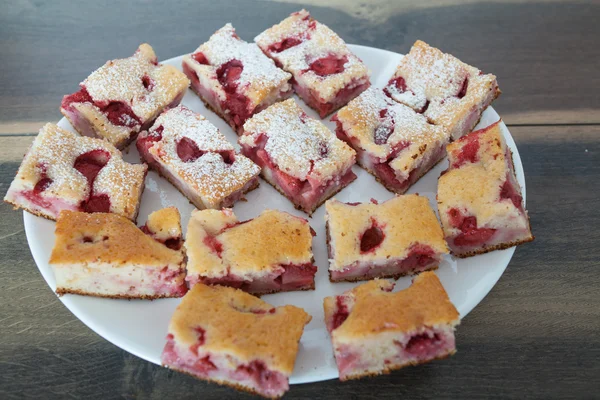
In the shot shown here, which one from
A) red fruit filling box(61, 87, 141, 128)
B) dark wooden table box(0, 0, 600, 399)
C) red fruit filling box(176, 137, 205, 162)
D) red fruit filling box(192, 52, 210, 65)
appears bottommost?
dark wooden table box(0, 0, 600, 399)

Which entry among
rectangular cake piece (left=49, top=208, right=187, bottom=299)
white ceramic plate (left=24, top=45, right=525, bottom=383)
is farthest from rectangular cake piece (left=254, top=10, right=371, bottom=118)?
rectangular cake piece (left=49, top=208, right=187, bottom=299)

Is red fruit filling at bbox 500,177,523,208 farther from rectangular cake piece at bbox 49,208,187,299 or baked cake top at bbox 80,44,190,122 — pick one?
baked cake top at bbox 80,44,190,122

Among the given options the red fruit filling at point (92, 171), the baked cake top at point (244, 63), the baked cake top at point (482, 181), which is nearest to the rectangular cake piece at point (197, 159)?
the red fruit filling at point (92, 171)

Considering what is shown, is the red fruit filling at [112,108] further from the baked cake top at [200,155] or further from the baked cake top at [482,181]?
the baked cake top at [482,181]

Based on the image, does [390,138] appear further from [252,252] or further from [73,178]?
[73,178]

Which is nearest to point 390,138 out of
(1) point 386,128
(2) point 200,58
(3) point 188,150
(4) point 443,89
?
(1) point 386,128

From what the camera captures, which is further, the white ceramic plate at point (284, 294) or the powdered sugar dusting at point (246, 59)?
the powdered sugar dusting at point (246, 59)
